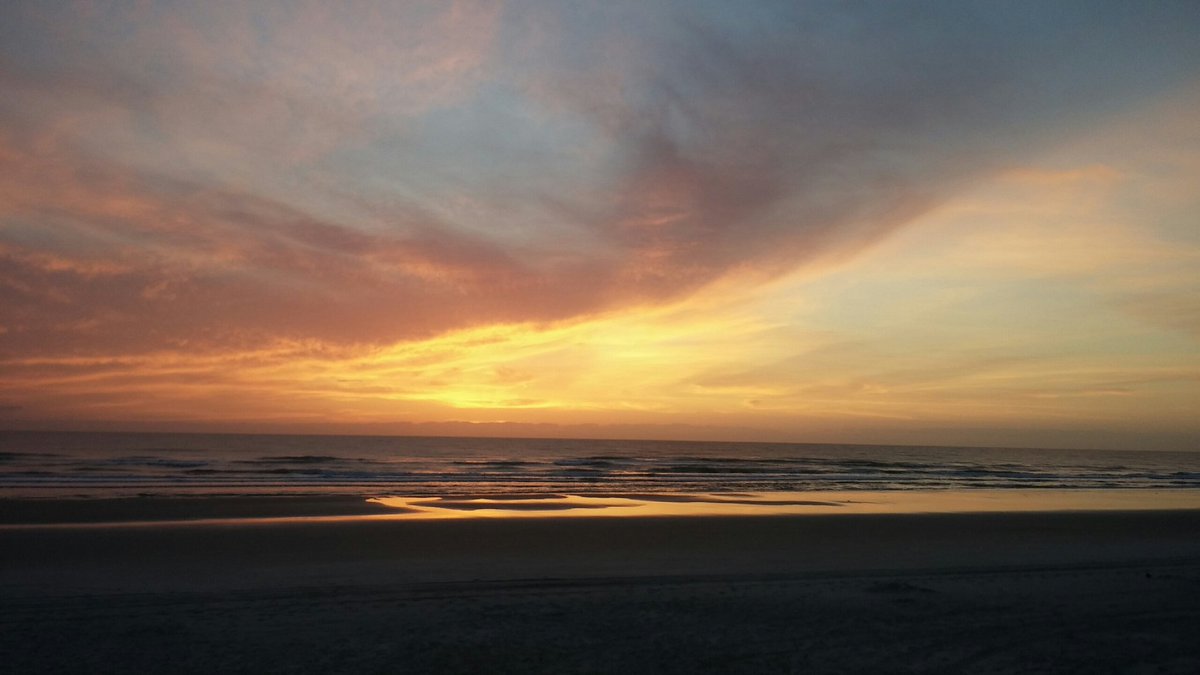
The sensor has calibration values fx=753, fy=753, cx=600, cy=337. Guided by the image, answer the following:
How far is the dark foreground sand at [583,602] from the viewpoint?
7.46 meters

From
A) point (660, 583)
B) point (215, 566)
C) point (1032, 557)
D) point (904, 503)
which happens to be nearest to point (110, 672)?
point (215, 566)

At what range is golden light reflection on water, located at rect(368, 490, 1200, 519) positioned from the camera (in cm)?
2312

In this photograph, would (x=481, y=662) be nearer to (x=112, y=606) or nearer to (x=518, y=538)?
(x=112, y=606)

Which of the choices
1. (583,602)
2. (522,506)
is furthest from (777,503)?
(583,602)

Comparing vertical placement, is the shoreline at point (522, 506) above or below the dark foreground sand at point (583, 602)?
below

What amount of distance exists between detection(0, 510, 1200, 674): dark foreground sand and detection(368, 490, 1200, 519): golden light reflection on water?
6147 mm

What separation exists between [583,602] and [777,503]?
19365 mm

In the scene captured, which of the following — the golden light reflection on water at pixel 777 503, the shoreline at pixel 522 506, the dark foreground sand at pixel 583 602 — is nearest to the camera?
the dark foreground sand at pixel 583 602

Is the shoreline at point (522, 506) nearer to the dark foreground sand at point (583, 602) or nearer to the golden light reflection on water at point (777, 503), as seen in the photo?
the golden light reflection on water at point (777, 503)

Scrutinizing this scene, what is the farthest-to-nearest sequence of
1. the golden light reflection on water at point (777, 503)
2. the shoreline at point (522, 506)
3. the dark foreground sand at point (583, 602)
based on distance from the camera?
the golden light reflection on water at point (777, 503), the shoreline at point (522, 506), the dark foreground sand at point (583, 602)

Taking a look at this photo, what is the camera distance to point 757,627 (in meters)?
8.69

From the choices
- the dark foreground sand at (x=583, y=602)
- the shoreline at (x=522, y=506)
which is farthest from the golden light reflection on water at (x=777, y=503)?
the dark foreground sand at (x=583, y=602)

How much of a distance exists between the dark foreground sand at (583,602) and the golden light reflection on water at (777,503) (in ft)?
20.2

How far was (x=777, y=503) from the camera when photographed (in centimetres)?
2783
